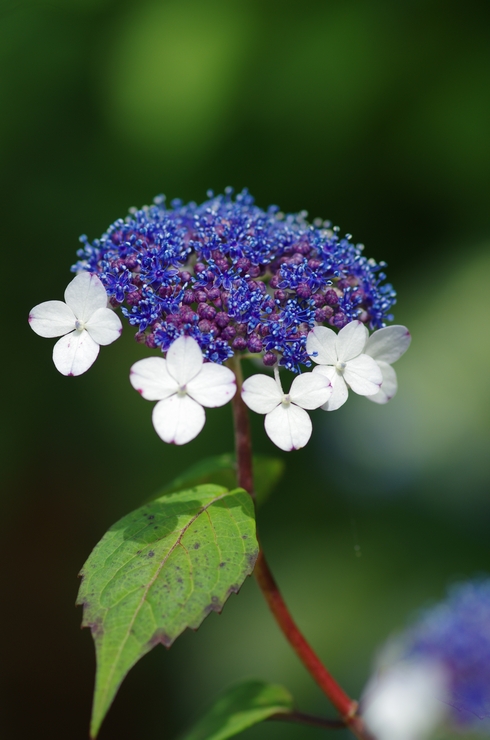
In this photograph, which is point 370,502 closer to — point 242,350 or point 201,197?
point 201,197

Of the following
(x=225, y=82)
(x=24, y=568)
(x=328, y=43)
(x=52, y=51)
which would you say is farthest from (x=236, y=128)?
(x=24, y=568)

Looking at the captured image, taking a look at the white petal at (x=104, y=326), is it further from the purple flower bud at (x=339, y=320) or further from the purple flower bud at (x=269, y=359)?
the purple flower bud at (x=339, y=320)

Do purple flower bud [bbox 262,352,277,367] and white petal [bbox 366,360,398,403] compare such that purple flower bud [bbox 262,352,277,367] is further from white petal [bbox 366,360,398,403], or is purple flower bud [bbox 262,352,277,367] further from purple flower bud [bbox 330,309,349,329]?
white petal [bbox 366,360,398,403]

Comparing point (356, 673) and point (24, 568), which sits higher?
point (24, 568)

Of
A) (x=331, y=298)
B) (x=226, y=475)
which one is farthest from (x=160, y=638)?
(x=331, y=298)

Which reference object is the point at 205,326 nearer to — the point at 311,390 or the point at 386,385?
the point at 311,390
